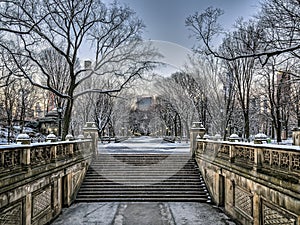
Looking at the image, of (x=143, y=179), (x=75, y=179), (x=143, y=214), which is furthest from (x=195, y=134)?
(x=143, y=214)

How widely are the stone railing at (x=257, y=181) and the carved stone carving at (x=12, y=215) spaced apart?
257 inches

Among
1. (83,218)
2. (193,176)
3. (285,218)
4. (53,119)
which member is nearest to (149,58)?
(193,176)

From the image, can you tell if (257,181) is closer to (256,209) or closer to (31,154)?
(256,209)

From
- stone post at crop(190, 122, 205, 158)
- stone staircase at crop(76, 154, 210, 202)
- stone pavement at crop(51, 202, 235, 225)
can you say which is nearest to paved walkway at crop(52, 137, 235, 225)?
stone pavement at crop(51, 202, 235, 225)

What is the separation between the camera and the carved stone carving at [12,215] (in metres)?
6.89

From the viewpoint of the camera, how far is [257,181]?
8.12m

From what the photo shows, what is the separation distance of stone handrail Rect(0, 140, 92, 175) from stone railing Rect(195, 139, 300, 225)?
6.57 m

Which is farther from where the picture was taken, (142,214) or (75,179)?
(75,179)

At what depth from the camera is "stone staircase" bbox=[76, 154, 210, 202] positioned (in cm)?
1345

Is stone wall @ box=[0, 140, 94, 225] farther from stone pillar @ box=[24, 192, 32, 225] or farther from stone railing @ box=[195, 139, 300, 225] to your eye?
stone railing @ box=[195, 139, 300, 225]

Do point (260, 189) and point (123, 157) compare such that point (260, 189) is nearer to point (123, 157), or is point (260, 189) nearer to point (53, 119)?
point (123, 157)

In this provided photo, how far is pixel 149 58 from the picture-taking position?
1852cm

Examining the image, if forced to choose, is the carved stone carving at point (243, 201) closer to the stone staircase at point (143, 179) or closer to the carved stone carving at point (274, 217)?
the carved stone carving at point (274, 217)

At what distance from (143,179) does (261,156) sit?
786 cm
